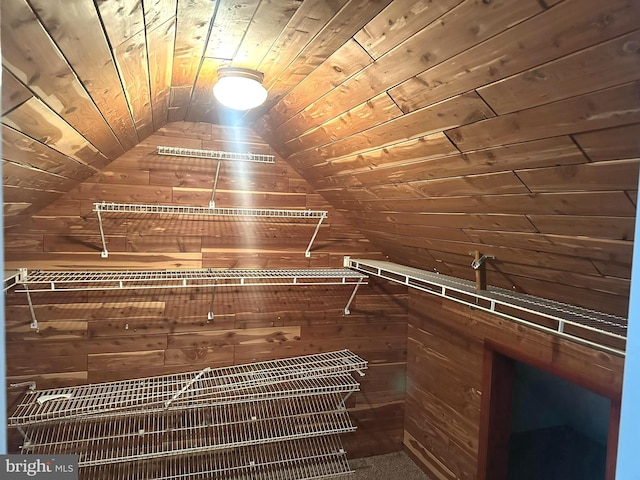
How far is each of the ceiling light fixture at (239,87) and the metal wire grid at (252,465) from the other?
1877mm

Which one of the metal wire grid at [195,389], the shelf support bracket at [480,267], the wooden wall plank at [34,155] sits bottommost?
the metal wire grid at [195,389]

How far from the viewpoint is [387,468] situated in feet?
8.36

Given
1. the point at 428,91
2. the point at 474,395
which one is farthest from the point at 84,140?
the point at 474,395

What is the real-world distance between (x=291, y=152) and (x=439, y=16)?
1.43m

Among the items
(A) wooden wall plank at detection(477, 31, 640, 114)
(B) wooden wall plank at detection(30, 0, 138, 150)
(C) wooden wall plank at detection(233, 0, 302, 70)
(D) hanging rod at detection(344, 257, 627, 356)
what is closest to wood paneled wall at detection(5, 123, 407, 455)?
(D) hanging rod at detection(344, 257, 627, 356)

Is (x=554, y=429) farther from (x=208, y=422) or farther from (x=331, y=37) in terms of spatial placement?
(x=331, y=37)

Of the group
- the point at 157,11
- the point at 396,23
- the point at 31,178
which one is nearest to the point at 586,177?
the point at 396,23

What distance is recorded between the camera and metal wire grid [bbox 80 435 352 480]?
2.22 meters

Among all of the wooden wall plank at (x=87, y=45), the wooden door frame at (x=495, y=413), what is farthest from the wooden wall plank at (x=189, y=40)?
the wooden door frame at (x=495, y=413)

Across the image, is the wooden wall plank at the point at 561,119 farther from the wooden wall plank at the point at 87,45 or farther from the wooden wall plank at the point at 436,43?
the wooden wall plank at the point at 87,45

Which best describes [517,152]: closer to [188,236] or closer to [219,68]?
[219,68]

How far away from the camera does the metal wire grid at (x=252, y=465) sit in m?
2.22

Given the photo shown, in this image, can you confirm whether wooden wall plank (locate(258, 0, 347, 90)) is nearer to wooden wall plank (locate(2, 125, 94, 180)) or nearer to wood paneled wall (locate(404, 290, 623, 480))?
wooden wall plank (locate(2, 125, 94, 180))

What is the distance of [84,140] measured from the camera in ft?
4.51
